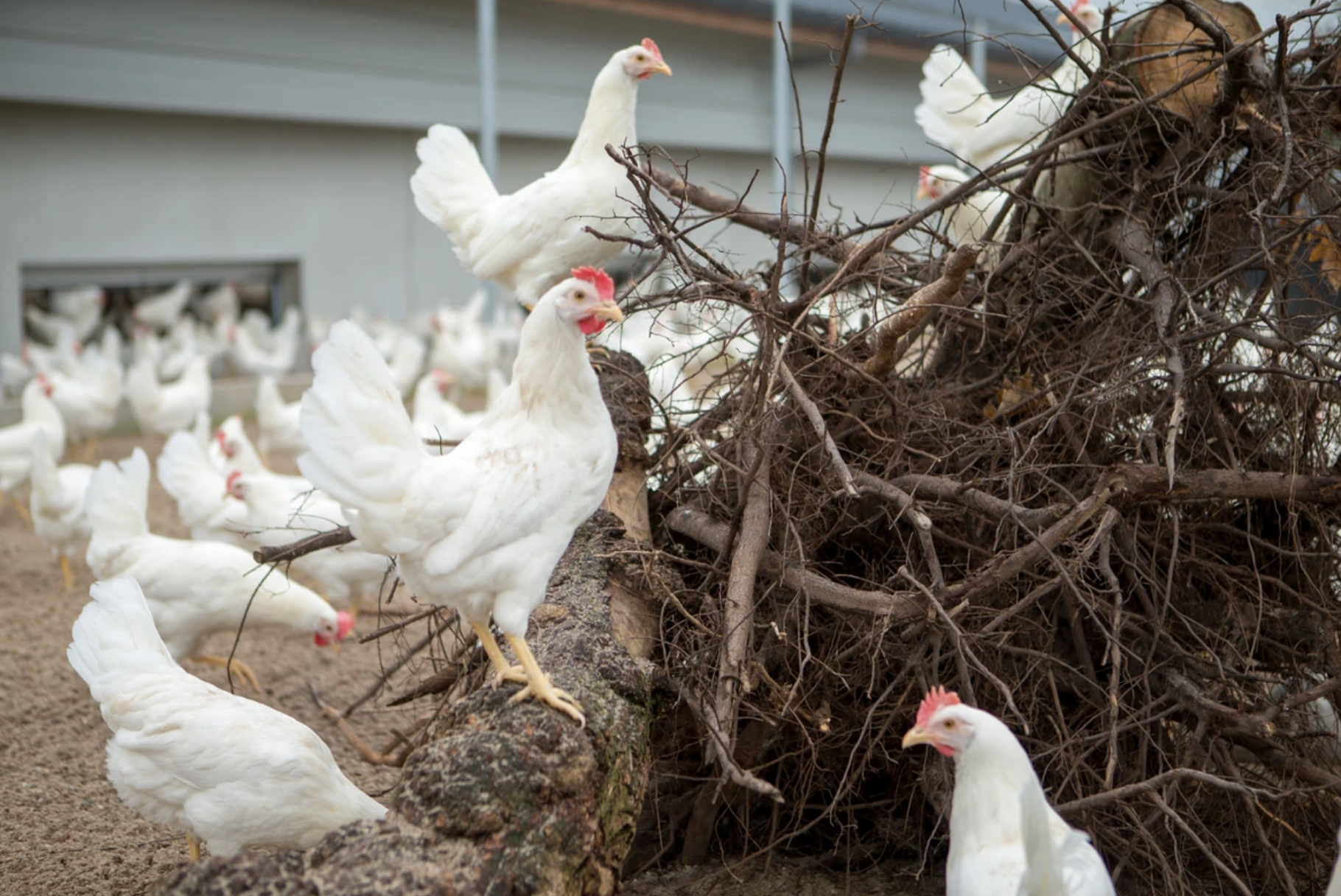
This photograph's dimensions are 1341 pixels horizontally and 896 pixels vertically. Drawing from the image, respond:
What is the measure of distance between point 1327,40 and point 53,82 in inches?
406

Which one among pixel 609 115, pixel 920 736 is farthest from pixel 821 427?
pixel 609 115

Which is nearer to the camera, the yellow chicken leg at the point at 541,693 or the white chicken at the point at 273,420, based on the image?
the yellow chicken leg at the point at 541,693

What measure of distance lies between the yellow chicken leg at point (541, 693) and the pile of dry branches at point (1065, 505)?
0.37 m

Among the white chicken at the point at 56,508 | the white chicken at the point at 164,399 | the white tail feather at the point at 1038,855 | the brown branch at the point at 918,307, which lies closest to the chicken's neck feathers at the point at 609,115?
the brown branch at the point at 918,307

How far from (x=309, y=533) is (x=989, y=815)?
4202mm

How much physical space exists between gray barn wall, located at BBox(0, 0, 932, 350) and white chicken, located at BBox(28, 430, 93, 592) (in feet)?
16.8

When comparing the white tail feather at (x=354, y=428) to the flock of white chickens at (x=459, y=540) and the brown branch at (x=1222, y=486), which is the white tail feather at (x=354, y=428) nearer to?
the flock of white chickens at (x=459, y=540)

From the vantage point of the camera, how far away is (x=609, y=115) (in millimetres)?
4094

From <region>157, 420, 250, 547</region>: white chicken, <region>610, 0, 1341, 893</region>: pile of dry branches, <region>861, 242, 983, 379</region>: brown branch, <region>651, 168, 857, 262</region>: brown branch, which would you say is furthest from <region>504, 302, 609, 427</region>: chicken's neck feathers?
<region>157, 420, 250, 547</region>: white chicken

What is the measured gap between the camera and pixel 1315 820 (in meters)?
3.18

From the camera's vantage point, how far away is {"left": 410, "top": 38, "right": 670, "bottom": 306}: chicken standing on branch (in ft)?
13.1

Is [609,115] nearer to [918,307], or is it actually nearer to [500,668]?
[918,307]

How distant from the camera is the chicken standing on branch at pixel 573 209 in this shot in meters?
3.98

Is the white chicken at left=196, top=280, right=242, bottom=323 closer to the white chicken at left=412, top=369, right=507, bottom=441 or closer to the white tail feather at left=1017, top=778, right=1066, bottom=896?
the white chicken at left=412, top=369, right=507, bottom=441
